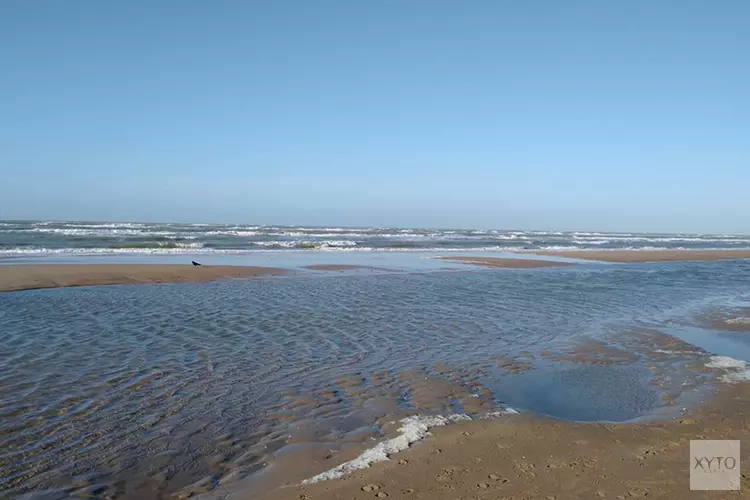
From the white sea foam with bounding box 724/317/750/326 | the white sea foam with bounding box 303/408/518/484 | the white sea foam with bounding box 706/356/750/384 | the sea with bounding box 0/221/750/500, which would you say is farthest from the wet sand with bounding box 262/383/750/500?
the white sea foam with bounding box 724/317/750/326

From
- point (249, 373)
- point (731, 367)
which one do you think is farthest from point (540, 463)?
point (731, 367)

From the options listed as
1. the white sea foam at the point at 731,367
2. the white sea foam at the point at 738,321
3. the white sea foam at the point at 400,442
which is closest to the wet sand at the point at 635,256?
the white sea foam at the point at 738,321

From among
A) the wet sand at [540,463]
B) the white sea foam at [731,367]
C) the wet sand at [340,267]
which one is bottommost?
the white sea foam at [731,367]

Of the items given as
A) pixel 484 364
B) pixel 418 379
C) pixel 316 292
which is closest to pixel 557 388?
pixel 484 364

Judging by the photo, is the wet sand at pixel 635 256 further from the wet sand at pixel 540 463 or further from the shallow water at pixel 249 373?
the wet sand at pixel 540 463

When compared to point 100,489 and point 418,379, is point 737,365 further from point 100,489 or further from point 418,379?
point 100,489

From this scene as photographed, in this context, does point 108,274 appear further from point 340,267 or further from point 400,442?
point 400,442

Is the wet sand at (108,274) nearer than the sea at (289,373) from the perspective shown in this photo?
No
